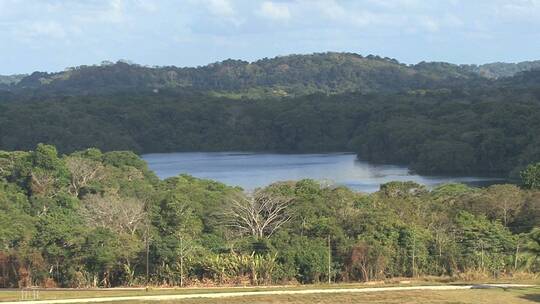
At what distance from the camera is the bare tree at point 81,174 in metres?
52.8

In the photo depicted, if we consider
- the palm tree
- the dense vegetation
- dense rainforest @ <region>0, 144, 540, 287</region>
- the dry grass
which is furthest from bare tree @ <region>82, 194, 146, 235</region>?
the dense vegetation

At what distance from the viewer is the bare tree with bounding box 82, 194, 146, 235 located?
38562 millimetres

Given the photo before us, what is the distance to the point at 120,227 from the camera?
38.6 meters

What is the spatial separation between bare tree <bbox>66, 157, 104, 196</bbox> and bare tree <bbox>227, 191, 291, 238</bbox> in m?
16.2

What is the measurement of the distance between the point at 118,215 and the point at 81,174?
14776 mm

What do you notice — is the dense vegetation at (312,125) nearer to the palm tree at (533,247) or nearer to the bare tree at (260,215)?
the bare tree at (260,215)

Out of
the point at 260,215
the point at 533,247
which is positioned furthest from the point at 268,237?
the point at 533,247

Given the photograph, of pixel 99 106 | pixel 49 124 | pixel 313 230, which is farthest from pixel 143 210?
pixel 99 106

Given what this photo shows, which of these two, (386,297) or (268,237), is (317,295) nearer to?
(386,297)

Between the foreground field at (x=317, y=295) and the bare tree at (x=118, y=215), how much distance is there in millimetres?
9236

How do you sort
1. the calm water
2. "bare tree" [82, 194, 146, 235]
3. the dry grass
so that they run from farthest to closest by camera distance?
the calm water
"bare tree" [82, 194, 146, 235]
the dry grass

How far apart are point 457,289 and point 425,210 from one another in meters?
12.7

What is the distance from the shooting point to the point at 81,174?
53219mm

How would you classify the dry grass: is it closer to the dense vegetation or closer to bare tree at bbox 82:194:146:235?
bare tree at bbox 82:194:146:235
